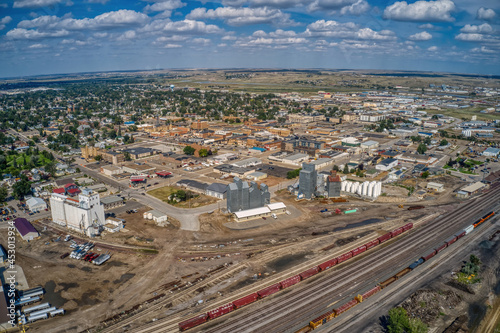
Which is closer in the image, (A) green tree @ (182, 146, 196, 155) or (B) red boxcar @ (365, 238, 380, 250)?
(B) red boxcar @ (365, 238, 380, 250)

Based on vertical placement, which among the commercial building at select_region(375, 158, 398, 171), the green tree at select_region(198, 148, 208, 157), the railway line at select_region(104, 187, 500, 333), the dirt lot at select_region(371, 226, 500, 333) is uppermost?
the green tree at select_region(198, 148, 208, 157)

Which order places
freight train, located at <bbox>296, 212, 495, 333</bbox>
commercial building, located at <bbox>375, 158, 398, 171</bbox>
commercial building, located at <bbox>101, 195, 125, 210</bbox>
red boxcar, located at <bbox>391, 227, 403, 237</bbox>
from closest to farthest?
freight train, located at <bbox>296, 212, 495, 333</bbox>, red boxcar, located at <bbox>391, 227, 403, 237</bbox>, commercial building, located at <bbox>101, 195, 125, 210</bbox>, commercial building, located at <bbox>375, 158, 398, 171</bbox>

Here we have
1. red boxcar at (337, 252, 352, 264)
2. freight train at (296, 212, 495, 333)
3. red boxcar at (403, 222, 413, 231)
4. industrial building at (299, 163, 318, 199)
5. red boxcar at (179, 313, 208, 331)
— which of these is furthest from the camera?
industrial building at (299, 163, 318, 199)

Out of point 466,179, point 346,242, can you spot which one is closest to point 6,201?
point 346,242

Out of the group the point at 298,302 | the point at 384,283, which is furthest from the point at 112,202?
the point at 384,283

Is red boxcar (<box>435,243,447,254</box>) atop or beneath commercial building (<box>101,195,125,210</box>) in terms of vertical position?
beneath

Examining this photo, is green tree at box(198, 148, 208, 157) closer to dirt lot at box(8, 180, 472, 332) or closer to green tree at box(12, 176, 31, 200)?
dirt lot at box(8, 180, 472, 332)

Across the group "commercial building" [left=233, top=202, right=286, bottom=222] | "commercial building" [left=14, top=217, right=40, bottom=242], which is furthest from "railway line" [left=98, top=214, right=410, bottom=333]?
"commercial building" [left=14, top=217, right=40, bottom=242]
